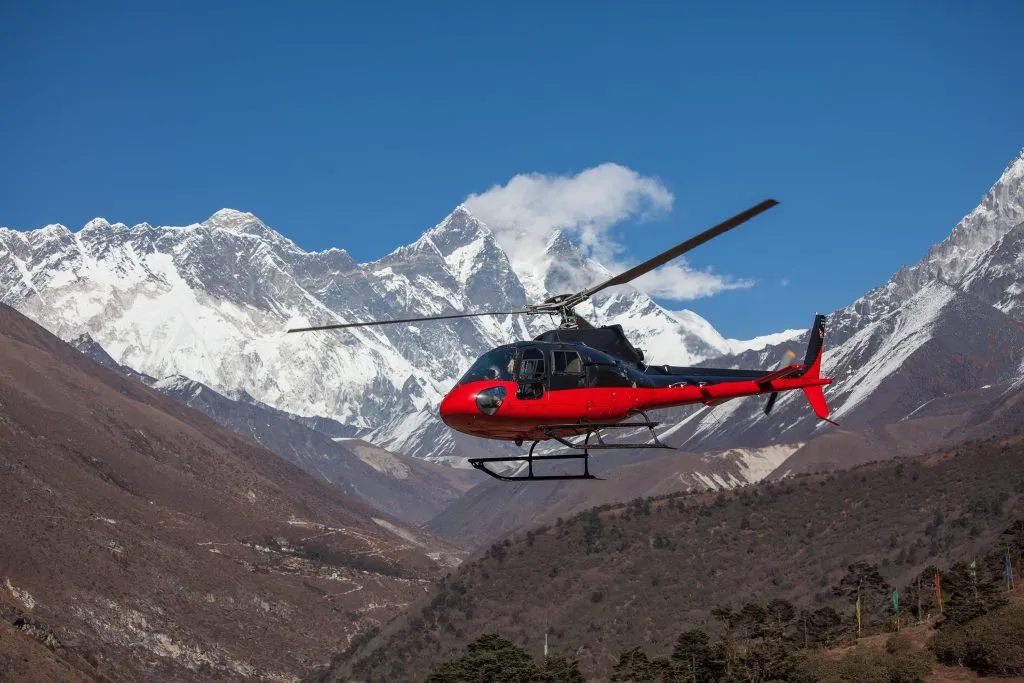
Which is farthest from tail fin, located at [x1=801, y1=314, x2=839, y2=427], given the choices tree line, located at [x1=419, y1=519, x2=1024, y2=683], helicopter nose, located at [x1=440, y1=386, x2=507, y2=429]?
tree line, located at [x1=419, y1=519, x2=1024, y2=683]

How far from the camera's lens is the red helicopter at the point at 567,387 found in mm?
38594

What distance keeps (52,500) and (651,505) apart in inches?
3339

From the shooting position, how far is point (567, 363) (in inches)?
1570

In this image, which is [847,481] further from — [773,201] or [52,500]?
[773,201]

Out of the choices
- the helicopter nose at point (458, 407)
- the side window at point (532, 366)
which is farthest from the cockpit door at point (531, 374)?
the helicopter nose at point (458, 407)

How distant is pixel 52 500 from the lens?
18312cm

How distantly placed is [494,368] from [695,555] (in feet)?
428

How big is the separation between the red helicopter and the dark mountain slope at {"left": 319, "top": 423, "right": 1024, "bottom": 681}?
9682cm

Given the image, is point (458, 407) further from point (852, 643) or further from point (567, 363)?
point (852, 643)

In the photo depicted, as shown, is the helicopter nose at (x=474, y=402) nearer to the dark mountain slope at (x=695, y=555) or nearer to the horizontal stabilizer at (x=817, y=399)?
the horizontal stabilizer at (x=817, y=399)

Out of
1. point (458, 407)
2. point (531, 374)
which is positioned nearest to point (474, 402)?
point (458, 407)

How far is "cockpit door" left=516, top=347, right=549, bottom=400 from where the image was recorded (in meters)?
39.0

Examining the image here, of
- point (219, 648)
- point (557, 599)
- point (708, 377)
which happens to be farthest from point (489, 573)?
point (708, 377)

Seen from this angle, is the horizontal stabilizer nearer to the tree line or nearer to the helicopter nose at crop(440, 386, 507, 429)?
the helicopter nose at crop(440, 386, 507, 429)
